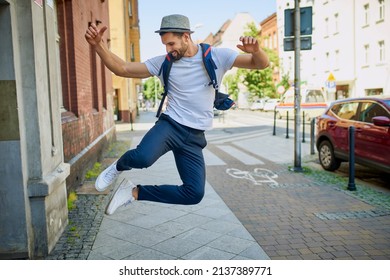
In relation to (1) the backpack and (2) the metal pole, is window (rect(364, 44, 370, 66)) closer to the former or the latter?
(2) the metal pole

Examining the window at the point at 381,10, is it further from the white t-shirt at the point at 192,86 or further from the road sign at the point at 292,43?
the white t-shirt at the point at 192,86

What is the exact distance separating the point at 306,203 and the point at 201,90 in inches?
130

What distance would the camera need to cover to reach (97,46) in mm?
3693

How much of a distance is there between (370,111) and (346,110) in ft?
3.04

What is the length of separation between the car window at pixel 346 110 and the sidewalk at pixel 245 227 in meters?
1.62

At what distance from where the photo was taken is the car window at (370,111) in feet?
25.4

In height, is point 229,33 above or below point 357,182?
above

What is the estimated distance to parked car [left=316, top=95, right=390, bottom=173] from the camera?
7.43 m

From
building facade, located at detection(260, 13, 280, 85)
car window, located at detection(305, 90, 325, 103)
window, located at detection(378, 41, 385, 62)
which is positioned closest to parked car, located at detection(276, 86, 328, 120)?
car window, located at detection(305, 90, 325, 103)

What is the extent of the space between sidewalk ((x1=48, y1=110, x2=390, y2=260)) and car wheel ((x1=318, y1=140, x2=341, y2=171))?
1.20 m

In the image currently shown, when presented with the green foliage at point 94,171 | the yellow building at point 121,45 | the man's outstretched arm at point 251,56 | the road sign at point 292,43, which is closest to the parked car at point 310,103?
the yellow building at point 121,45

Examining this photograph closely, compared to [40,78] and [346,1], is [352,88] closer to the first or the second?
[346,1]

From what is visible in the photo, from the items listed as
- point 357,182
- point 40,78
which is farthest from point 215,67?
point 357,182

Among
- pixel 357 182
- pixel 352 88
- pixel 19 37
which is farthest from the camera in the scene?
pixel 352 88
